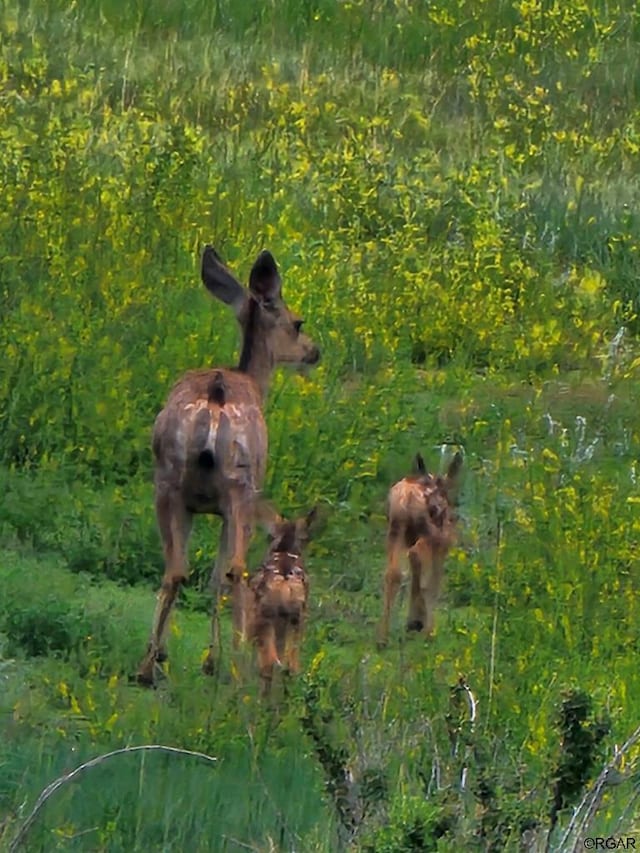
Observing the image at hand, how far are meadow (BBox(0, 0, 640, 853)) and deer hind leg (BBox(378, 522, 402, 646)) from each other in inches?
3.0

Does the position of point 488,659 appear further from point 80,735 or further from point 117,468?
point 117,468

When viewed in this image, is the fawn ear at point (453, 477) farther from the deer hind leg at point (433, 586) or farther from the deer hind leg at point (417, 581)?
the deer hind leg at point (417, 581)

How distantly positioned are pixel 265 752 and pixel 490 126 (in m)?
10.4

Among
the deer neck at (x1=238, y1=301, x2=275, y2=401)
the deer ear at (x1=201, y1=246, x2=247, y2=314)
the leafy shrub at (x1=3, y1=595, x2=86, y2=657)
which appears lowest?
the leafy shrub at (x1=3, y1=595, x2=86, y2=657)

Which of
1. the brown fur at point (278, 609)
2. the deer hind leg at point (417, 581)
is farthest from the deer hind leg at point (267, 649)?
the deer hind leg at point (417, 581)

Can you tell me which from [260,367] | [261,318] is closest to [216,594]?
[260,367]

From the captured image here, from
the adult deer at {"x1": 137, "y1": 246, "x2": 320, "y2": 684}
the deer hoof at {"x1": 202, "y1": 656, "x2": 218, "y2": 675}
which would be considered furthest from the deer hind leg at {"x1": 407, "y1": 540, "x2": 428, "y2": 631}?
the deer hoof at {"x1": 202, "y1": 656, "x2": 218, "y2": 675}

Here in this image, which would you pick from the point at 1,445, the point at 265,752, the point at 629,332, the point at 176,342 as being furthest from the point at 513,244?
the point at 265,752

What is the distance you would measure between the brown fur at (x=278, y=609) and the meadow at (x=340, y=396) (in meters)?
0.11

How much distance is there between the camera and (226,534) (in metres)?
8.80

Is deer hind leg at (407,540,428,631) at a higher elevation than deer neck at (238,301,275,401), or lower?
lower

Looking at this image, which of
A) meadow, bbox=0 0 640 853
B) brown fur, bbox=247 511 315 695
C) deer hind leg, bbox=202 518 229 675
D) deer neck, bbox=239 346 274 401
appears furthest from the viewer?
deer neck, bbox=239 346 274 401

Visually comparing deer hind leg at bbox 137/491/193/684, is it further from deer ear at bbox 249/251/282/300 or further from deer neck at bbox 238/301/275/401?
deer ear at bbox 249/251/282/300

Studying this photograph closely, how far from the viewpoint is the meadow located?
6.72 meters
